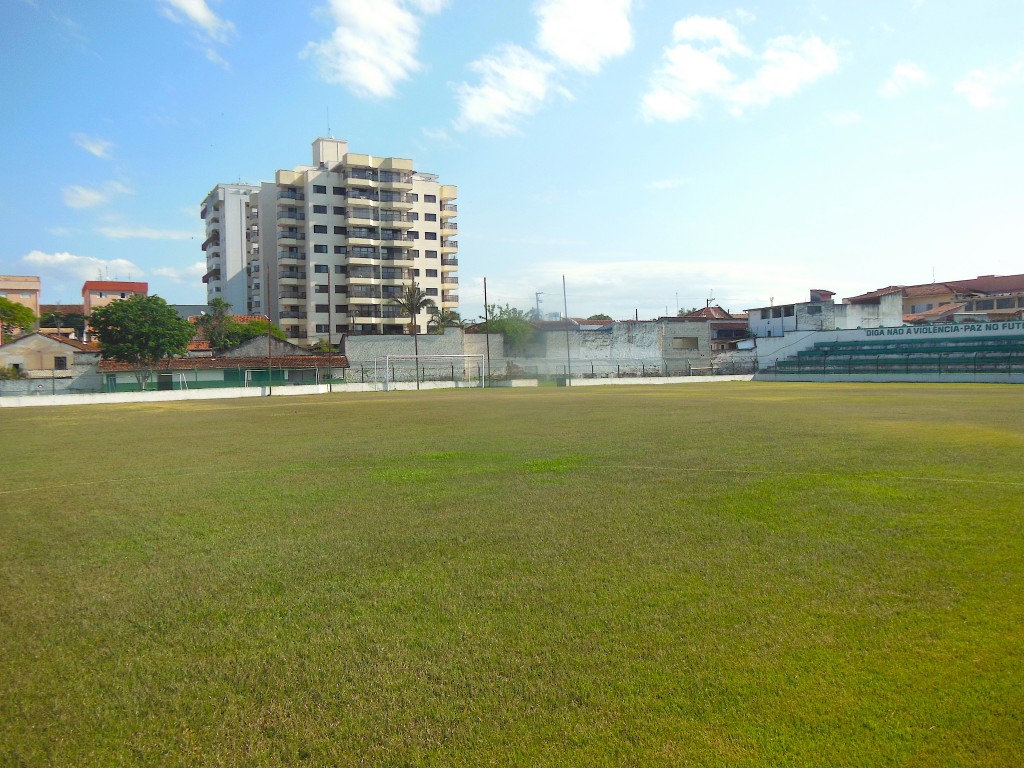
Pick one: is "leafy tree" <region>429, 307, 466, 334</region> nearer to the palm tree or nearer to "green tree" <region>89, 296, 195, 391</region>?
the palm tree

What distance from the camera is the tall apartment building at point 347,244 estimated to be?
85.9 m

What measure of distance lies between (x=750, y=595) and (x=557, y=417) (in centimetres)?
1770

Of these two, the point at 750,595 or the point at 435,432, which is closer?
the point at 750,595

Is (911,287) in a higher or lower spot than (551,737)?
higher

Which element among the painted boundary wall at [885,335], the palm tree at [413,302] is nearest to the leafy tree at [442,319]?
the palm tree at [413,302]

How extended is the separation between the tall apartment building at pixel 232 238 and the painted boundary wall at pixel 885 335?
68402 millimetres

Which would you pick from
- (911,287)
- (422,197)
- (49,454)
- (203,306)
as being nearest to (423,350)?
(422,197)

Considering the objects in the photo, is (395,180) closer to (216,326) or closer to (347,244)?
(347,244)

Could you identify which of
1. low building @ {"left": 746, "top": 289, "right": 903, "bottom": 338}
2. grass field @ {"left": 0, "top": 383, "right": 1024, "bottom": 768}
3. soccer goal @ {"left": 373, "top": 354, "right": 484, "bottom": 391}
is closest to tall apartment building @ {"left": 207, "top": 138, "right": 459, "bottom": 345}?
soccer goal @ {"left": 373, "top": 354, "right": 484, "bottom": 391}

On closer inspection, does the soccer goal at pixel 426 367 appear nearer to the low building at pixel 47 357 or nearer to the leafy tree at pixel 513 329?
the leafy tree at pixel 513 329

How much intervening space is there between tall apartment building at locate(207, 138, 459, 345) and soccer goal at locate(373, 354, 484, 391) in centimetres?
1683

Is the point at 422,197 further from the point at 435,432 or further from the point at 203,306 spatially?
the point at 435,432

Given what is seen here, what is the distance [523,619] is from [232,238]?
4125 inches

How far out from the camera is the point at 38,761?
3.49m
